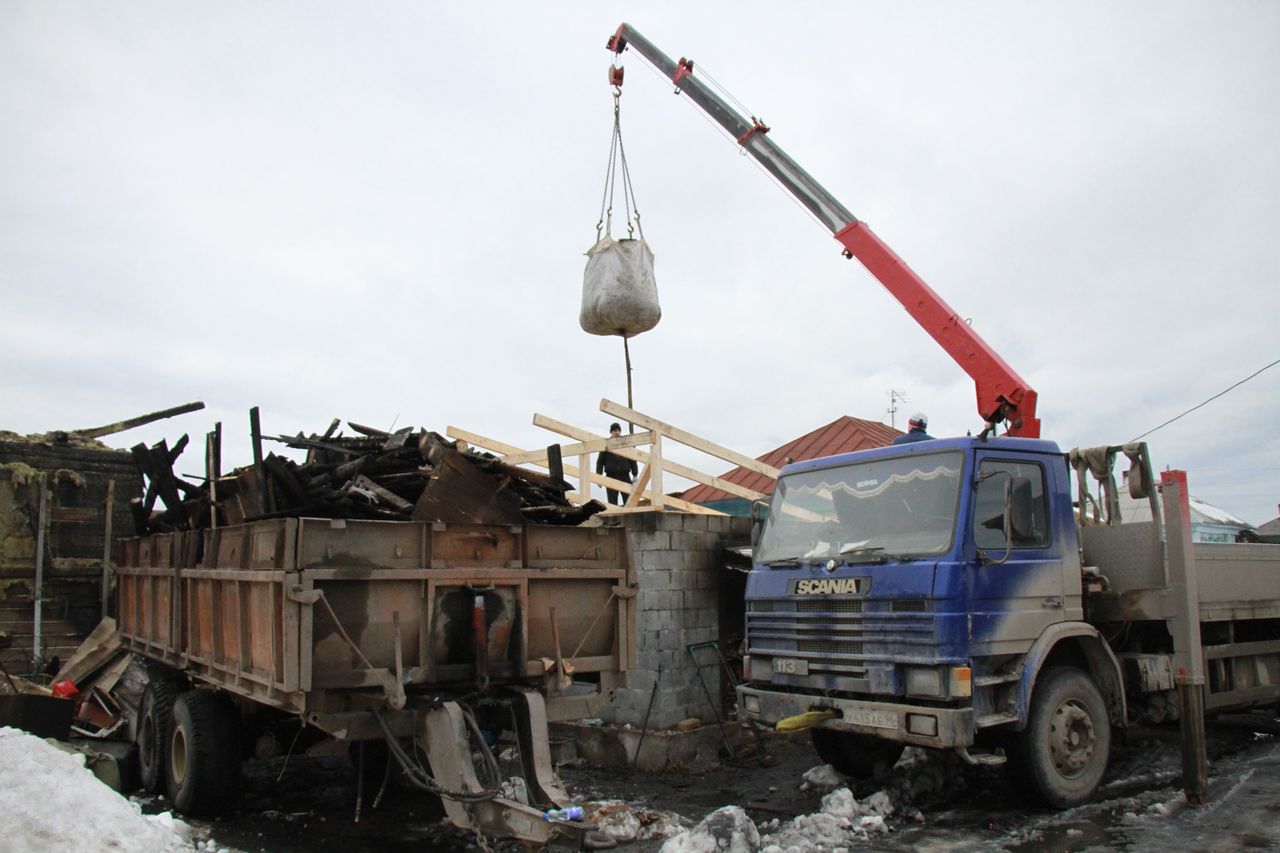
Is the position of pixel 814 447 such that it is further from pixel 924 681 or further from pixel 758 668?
pixel 924 681

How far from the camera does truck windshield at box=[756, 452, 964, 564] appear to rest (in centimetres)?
636

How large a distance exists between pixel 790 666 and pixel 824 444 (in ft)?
33.1

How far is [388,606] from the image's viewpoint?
5.03 metres

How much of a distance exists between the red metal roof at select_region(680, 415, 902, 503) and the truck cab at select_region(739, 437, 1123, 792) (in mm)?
8574

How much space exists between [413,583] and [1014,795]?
478 centimetres

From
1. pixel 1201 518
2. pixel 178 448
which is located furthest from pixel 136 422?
pixel 1201 518

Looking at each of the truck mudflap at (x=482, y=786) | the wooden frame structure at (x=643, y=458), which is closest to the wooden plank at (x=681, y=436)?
the wooden frame structure at (x=643, y=458)

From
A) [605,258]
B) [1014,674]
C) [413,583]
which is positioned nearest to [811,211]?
[605,258]

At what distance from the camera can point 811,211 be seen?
1112 centimetres

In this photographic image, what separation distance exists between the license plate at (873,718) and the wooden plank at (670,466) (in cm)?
292

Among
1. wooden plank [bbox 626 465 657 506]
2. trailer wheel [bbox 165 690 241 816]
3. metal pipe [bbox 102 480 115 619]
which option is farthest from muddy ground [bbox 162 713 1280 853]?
metal pipe [bbox 102 480 115 619]

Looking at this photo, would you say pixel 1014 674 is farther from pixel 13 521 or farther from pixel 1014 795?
pixel 13 521

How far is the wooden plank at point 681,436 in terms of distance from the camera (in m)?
9.11

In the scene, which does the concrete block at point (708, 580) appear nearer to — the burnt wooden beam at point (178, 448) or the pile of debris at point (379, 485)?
the pile of debris at point (379, 485)
